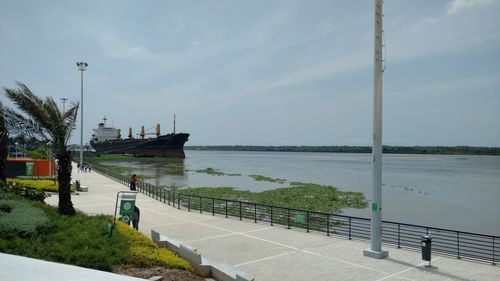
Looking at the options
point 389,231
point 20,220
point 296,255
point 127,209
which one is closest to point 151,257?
point 20,220

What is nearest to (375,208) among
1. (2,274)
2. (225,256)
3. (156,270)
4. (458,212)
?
(225,256)

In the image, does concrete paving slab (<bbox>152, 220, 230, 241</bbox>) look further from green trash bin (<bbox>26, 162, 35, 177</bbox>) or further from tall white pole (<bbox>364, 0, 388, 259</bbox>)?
green trash bin (<bbox>26, 162, 35, 177</bbox>)

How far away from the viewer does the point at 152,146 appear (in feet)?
441

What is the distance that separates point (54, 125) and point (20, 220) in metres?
4.06

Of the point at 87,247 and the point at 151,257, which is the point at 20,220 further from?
the point at 151,257

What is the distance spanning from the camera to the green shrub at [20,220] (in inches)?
325

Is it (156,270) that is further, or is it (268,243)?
(268,243)

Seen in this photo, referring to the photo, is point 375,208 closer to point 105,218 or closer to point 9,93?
point 105,218

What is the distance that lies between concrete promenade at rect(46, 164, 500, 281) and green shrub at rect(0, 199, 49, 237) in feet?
13.9

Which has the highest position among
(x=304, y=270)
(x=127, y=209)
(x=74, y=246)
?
(x=127, y=209)

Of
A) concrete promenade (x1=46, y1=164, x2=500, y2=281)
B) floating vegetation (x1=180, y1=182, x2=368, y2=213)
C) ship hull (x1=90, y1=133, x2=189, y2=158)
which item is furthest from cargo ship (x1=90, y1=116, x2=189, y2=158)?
concrete promenade (x1=46, y1=164, x2=500, y2=281)

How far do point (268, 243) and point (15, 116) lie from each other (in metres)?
8.79

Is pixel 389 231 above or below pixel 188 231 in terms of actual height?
below

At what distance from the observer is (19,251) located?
7.47 meters
